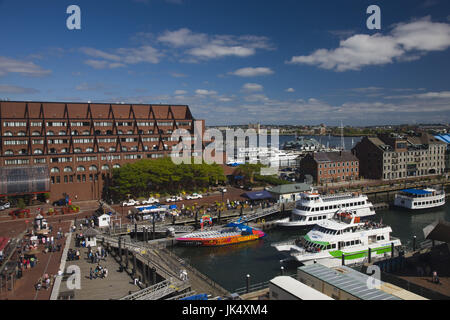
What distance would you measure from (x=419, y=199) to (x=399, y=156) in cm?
2664

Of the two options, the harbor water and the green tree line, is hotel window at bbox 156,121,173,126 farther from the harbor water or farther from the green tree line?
the harbor water

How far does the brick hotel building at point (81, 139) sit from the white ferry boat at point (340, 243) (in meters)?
41.2

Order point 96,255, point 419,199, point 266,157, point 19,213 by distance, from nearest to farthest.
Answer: point 96,255
point 19,213
point 419,199
point 266,157

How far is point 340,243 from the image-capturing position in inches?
1446

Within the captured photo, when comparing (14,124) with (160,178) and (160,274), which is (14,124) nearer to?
(160,178)

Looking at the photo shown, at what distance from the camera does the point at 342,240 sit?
36656mm

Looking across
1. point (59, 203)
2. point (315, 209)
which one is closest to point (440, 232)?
point (315, 209)

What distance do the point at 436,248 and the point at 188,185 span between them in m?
46.2

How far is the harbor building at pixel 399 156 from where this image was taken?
85.1m

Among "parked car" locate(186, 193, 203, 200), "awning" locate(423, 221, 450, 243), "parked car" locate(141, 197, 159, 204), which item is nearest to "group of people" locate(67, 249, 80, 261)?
"parked car" locate(141, 197, 159, 204)

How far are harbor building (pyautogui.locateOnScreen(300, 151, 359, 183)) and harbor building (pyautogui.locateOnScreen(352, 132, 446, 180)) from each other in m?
4.68
